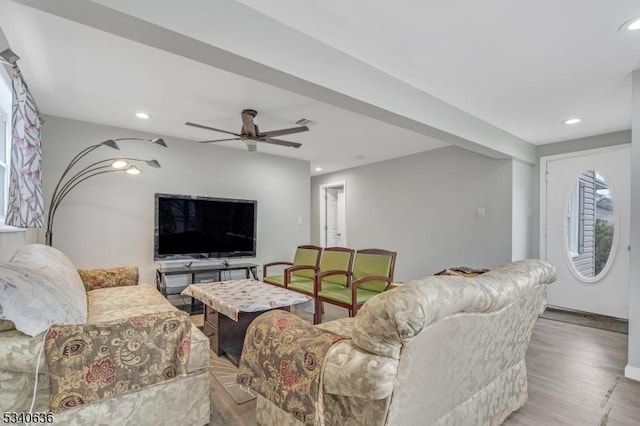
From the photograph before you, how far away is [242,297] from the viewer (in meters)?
2.84

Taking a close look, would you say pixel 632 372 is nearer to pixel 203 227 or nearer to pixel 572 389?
pixel 572 389

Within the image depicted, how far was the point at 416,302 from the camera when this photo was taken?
1.12 m

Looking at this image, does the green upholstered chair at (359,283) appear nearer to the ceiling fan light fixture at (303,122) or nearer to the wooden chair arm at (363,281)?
the wooden chair arm at (363,281)

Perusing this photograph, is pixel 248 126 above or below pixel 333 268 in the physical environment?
above

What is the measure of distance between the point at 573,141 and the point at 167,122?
5151mm

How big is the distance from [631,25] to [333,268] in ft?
10.7

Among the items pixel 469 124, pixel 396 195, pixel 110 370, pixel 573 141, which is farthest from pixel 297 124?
pixel 573 141

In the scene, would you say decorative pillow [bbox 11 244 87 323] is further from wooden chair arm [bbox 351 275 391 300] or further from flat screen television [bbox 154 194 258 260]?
wooden chair arm [bbox 351 275 391 300]

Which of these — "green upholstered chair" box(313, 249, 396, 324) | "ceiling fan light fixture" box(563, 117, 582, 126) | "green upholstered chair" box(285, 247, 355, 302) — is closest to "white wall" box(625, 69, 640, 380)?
"ceiling fan light fixture" box(563, 117, 582, 126)

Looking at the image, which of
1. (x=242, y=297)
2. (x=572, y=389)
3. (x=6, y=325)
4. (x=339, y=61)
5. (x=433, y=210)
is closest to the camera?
(x=6, y=325)

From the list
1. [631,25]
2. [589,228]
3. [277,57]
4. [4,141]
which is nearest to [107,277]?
[4,141]

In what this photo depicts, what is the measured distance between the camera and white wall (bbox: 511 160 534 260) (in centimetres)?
423

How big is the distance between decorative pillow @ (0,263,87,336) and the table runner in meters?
1.13

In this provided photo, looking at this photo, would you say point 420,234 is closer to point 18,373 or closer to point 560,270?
point 560,270
